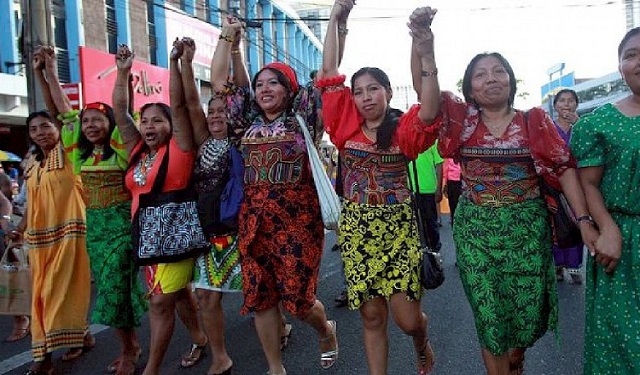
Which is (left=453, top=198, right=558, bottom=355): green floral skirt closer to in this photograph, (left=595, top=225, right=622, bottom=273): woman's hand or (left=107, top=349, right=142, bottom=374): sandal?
(left=595, top=225, right=622, bottom=273): woman's hand

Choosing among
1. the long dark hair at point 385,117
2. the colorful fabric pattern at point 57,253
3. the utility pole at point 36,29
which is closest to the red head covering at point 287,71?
the long dark hair at point 385,117

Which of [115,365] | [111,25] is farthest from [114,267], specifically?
[111,25]

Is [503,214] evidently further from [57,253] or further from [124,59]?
[57,253]

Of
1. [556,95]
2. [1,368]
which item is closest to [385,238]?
[1,368]

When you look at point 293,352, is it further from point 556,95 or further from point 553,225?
point 556,95

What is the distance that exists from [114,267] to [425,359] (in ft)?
6.50

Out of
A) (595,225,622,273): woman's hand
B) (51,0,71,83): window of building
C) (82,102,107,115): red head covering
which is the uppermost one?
(51,0,71,83): window of building

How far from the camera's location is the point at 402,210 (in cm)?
295

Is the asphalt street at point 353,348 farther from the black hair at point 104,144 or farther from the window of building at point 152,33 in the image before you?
the window of building at point 152,33

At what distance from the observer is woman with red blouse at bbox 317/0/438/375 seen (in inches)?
115

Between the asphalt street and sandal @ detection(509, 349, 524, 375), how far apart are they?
0.33 meters

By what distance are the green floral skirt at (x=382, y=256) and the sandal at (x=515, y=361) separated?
51 centimetres

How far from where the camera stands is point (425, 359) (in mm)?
3236

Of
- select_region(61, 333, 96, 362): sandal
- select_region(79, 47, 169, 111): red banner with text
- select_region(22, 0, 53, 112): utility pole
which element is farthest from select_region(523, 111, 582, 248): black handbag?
select_region(79, 47, 169, 111): red banner with text
